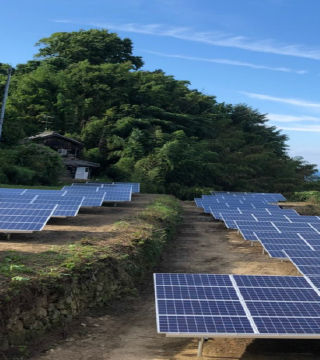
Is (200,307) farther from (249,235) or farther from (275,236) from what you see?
(249,235)

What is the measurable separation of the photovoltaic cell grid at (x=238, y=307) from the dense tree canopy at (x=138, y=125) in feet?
92.8

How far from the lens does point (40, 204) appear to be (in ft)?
54.4

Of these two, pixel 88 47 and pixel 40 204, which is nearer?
pixel 40 204

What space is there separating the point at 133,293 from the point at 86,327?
2.93 metres

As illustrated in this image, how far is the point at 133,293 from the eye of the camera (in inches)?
485

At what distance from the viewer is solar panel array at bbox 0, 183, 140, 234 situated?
1424 cm

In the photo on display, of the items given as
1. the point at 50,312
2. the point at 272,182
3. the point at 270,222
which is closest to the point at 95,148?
the point at 272,182

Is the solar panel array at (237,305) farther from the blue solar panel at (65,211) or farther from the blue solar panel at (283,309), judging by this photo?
the blue solar panel at (65,211)

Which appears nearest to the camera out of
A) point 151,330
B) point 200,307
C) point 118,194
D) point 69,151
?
point 200,307

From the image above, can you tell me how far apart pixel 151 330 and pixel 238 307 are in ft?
8.90

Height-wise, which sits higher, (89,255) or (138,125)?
(138,125)

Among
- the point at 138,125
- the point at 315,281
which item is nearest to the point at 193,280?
the point at 315,281

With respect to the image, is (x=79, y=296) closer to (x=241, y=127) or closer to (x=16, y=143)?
(x=16, y=143)

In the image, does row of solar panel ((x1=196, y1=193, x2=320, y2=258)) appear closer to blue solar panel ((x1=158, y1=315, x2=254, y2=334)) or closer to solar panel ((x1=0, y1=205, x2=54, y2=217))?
blue solar panel ((x1=158, y1=315, x2=254, y2=334))
